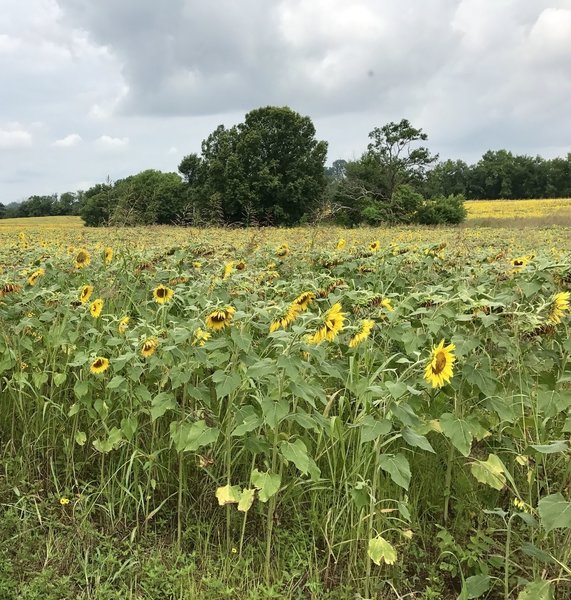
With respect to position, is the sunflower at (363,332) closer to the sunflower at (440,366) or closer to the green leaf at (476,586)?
the sunflower at (440,366)

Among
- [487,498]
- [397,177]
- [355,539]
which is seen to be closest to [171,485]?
[355,539]

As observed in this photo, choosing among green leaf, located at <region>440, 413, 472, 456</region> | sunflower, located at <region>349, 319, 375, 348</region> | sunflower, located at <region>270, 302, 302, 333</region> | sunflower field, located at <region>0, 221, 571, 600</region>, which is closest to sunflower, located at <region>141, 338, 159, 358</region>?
sunflower field, located at <region>0, 221, 571, 600</region>

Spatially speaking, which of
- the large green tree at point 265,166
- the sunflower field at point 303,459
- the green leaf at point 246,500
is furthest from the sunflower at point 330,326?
the large green tree at point 265,166

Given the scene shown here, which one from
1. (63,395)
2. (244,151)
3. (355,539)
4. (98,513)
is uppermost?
(244,151)

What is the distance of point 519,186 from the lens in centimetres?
5928

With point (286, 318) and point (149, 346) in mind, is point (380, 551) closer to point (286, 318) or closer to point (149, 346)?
point (286, 318)

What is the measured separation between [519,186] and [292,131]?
110ft

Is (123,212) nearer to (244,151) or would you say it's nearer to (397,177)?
(397,177)

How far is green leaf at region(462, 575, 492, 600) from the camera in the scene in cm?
155

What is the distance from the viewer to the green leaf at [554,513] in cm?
129

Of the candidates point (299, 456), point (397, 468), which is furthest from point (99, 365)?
point (397, 468)

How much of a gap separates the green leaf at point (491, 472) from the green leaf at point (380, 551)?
39cm

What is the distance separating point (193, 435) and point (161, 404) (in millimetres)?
191

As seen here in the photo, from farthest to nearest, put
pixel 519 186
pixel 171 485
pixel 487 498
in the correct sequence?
pixel 519 186 < pixel 171 485 < pixel 487 498
